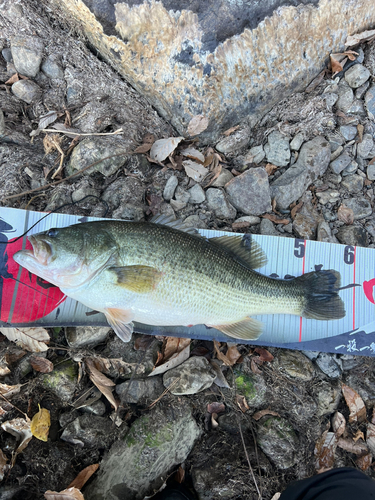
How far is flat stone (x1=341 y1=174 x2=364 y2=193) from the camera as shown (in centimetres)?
371

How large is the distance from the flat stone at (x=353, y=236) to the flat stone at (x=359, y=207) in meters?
0.16

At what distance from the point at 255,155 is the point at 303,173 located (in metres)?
0.62

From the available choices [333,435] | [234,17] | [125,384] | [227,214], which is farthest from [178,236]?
[333,435]

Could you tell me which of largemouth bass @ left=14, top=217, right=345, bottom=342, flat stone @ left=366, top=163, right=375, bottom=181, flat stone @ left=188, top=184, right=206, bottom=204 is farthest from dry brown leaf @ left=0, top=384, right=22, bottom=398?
flat stone @ left=366, top=163, right=375, bottom=181

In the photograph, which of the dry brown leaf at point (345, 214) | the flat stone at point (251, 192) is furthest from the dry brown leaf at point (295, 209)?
the dry brown leaf at point (345, 214)

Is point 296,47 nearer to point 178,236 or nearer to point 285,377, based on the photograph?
point 178,236

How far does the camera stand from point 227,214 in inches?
140

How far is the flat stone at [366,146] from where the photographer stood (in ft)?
12.3

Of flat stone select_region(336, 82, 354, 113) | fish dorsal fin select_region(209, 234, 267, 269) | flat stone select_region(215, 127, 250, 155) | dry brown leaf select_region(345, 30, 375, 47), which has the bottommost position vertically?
fish dorsal fin select_region(209, 234, 267, 269)

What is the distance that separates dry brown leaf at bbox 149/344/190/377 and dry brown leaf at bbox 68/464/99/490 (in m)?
0.93

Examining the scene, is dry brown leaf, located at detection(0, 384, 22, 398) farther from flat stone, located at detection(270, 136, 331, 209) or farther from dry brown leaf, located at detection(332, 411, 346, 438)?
flat stone, located at detection(270, 136, 331, 209)

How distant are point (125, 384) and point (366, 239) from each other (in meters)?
3.26

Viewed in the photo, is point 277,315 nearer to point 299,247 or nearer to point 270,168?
point 299,247

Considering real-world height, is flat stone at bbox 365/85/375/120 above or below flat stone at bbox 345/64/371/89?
below
